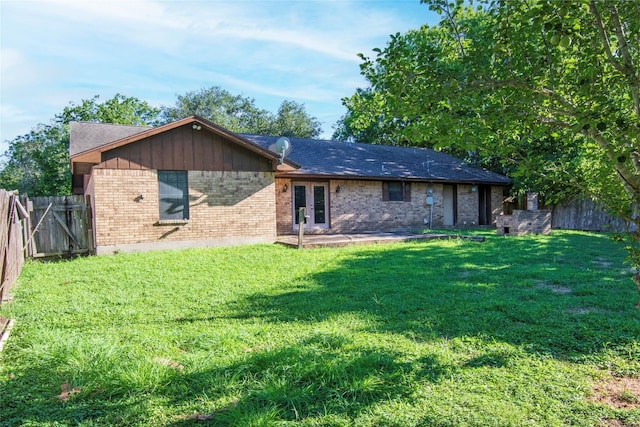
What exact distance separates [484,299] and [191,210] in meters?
8.44

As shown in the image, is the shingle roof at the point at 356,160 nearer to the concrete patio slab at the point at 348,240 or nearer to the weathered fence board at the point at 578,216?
the weathered fence board at the point at 578,216

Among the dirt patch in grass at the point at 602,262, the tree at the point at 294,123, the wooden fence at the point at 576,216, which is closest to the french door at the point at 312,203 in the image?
the wooden fence at the point at 576,216

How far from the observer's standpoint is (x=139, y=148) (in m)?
10.7

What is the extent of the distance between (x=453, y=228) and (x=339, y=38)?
13.9 m

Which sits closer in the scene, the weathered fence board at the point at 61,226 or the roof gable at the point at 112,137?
the roof gable at the point at 112,137

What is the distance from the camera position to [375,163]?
1803cm

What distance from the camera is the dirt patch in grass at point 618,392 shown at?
278 centimetres

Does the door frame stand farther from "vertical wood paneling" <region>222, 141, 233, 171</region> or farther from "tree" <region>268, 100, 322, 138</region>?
"tree" <region>268, 100, 322, 138</region>

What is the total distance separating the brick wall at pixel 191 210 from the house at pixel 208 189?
0.02 m

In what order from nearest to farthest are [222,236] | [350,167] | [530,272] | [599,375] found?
[599,375] → [530,272] → [222,236] → [350,167]

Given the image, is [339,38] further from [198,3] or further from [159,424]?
[159,424]

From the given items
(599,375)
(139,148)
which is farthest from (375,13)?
(139,148)

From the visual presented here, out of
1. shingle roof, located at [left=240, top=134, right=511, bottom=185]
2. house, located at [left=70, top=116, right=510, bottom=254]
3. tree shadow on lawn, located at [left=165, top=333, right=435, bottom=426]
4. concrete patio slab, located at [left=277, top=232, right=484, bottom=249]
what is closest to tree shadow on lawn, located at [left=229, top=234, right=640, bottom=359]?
tree shadow on lawn, located at [left=165, top=333, right=435, bottom=426]

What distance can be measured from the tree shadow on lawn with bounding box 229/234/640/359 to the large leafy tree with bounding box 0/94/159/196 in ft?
80.6
